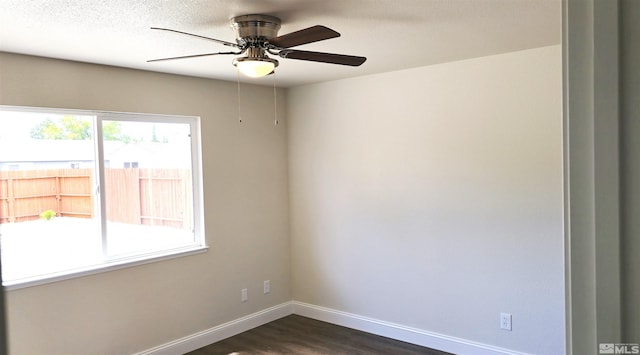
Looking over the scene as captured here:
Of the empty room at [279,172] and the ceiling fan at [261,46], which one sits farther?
the empty room at [279,172]

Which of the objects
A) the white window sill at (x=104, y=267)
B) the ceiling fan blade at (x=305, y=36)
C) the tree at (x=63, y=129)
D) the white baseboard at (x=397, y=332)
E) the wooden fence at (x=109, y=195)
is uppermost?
the ceiling fan blade at (x=305, y=36)

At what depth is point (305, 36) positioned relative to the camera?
2.12 m

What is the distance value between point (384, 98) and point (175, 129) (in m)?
1.90

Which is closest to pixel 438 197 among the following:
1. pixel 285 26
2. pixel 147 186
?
pixel 285 26

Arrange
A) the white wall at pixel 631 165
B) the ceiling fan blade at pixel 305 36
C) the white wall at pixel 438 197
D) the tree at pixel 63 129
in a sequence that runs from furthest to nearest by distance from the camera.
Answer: the white wall at pixel 438 197, the tree at pixel 63 129, the ceiling fan blade at pixel 305 36, the white wall at pixel 631 165

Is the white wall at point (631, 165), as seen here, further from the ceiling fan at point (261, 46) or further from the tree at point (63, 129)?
the tree at point (63, 129)

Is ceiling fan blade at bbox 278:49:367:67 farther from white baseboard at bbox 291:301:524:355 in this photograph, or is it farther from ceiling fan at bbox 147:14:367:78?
white baseboard at bbox 291:301:524:355

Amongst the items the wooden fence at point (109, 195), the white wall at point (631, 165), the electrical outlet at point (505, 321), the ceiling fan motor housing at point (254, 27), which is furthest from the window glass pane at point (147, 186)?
the white wall at point (631, 165)

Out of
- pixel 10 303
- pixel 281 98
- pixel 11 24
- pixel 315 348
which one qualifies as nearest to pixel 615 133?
pixel 11 24

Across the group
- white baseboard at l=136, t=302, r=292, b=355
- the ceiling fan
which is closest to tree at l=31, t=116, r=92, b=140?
the ceiling fan

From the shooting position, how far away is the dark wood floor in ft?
12.8

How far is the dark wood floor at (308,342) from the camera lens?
12.8ft

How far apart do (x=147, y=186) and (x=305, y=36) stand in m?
2.34

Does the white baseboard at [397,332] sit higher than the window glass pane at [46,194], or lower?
lower
